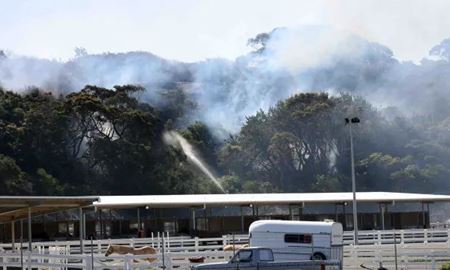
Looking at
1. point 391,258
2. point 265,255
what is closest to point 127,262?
point 265,255

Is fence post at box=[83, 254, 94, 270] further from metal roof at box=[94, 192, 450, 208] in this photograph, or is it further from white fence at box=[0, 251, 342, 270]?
metal roof at box=[94, 192, 450, 208]

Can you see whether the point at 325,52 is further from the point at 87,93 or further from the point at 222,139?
the point at 87,93

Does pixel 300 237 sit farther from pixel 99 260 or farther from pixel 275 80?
pixel 275 80

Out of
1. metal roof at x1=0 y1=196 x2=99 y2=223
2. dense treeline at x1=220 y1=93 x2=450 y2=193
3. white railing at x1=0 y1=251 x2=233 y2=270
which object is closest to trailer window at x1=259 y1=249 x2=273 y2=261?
white railing at x1=0 y1=251 x2=233 y2=270

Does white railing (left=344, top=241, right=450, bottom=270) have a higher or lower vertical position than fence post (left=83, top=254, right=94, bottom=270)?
lower

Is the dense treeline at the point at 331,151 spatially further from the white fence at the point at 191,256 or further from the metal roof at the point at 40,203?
the metal roof at the point at 40,203

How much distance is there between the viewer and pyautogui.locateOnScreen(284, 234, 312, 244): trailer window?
131ft

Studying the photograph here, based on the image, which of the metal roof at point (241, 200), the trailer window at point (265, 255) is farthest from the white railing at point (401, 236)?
the trailer window at point (265, 255)

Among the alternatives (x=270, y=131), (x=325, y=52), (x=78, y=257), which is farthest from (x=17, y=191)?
(x=325, y=52)

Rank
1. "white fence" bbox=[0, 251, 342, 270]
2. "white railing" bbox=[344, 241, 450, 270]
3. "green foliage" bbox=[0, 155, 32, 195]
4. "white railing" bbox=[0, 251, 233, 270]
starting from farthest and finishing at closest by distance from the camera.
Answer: "green foliage" bbox=[0, 155, 32, 195]
"white railing" bbox=[344, 241, 450, 270]
"white railing" bbox=[0, 251, 233, 270]
"white fence" bbox=[0, 251, 342, 270]

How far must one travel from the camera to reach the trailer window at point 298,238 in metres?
39.8

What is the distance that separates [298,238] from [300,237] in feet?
0.35

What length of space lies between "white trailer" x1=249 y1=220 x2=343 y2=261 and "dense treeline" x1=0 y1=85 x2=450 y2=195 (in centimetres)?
4994

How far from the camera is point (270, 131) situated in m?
125
